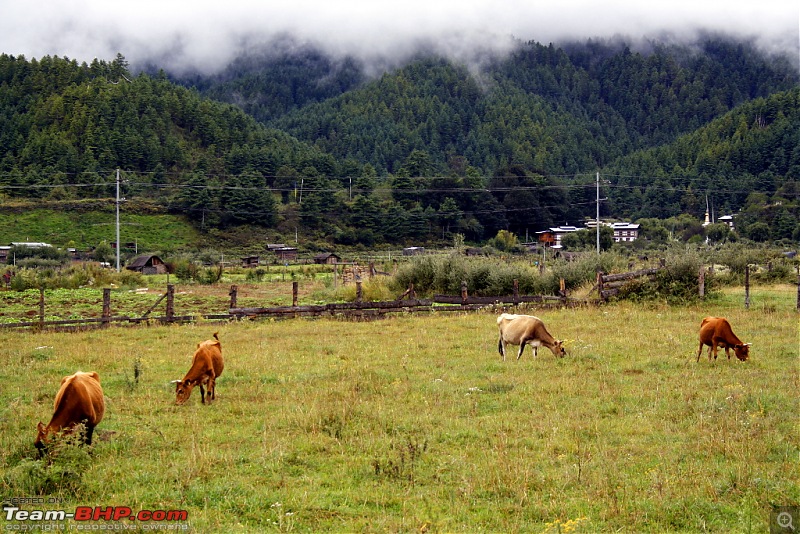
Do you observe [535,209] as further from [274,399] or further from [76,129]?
[274,399]

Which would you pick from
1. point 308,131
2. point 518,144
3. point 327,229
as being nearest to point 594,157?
point 518,144

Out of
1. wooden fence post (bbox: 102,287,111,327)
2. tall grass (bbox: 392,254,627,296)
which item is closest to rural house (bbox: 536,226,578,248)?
tall grass (bbox: 392,254,627,296)

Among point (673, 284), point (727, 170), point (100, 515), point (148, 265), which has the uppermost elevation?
point (727, 170)

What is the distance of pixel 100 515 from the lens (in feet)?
25.1

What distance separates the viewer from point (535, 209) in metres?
111

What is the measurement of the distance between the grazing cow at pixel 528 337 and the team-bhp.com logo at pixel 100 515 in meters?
11.0

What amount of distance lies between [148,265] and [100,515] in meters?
66.8

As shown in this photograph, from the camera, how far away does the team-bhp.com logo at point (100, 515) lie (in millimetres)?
7586

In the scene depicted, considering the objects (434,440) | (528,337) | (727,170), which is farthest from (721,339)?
(727,170)

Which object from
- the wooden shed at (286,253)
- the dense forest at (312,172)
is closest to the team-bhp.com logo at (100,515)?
the wooden shed at (286,253)

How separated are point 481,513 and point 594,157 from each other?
18924cm

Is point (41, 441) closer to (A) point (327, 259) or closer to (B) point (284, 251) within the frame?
(A) point (327, 259)

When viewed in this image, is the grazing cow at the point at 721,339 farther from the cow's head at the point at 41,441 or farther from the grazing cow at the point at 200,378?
the cow's head at the point at 41,441

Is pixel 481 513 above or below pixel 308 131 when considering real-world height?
below
